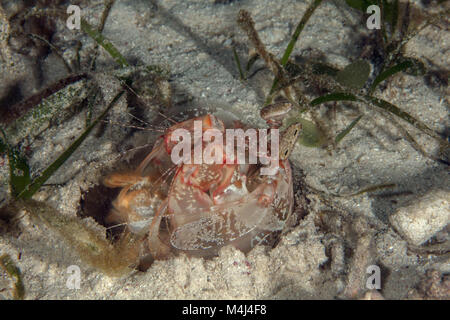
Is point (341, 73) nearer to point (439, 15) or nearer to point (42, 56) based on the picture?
point (439, 15)

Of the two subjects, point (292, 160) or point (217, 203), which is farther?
point (292, 160)

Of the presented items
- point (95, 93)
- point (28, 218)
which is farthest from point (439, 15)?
point (28, 218)

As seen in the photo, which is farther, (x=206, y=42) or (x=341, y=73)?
(x=206, y=42)

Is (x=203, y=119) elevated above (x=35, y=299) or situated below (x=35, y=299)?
above

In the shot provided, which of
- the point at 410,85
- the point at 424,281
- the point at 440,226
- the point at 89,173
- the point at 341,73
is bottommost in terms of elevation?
the point at 424,281

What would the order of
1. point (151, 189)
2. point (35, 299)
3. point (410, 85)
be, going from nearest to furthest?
point (35, 299), point (151, 189), point (410, 85)

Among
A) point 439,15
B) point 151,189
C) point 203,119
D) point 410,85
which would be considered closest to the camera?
point 203,119

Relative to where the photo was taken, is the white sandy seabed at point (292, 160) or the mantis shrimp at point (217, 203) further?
the mantis shrimp at point (217, 203)

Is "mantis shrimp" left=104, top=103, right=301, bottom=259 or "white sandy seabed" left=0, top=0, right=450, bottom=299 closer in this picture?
"white sandy seabed" left=0, top=0, right=450, bottom=299
